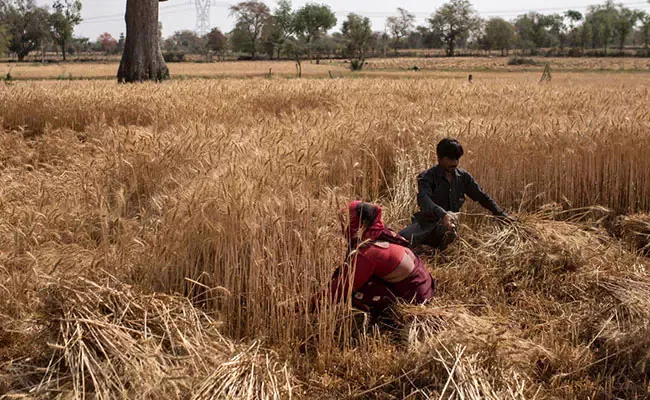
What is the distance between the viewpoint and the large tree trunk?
1808 cm

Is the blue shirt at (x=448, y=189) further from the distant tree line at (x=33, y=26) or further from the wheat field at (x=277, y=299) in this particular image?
the distant tree line at (x=33, y=26)

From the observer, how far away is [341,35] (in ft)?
349

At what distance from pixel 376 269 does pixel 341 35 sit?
10693 cm

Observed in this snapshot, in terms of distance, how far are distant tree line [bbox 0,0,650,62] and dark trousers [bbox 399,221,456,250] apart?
58907mm

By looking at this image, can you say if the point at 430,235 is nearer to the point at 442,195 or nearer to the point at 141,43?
the point at 442,195

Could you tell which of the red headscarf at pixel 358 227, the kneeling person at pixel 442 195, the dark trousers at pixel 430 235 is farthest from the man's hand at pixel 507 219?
the red headscarf at pixel 358 227

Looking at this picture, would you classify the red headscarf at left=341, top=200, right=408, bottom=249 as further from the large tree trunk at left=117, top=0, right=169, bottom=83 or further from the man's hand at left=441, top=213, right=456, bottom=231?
the large tree trunk at left=117, top=0, right=169, bottom=83

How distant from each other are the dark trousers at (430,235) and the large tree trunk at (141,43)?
14892mm

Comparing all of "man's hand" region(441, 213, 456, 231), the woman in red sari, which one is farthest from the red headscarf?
"man's hand" region(441, 213, 456, 231)

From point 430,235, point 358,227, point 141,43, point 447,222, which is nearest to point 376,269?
point 358,227

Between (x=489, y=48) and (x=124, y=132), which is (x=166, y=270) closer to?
(x=124, y=132)

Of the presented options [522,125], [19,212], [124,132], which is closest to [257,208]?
[19,212]

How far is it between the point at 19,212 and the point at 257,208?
2.22m

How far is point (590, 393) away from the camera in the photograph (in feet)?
9.84
